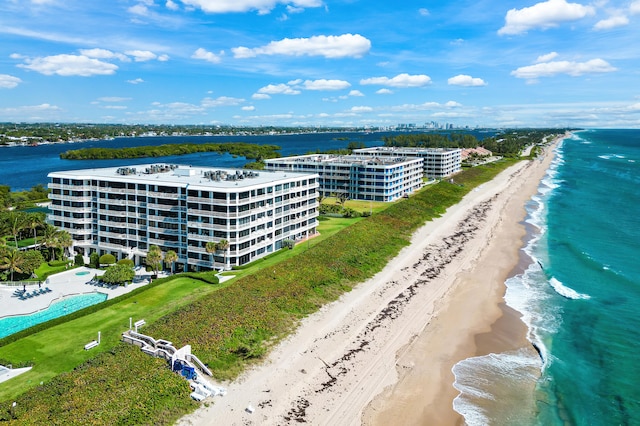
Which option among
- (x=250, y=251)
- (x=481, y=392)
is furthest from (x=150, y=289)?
(x=481, y=392)

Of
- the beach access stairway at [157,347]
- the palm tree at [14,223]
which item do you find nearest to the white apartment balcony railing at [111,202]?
the palm tree at [14,223]

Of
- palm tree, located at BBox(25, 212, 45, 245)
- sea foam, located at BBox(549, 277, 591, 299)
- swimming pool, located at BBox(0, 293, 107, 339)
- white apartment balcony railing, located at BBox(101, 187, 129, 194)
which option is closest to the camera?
swimming pool, located at BBox(0, 293, 107, 339)

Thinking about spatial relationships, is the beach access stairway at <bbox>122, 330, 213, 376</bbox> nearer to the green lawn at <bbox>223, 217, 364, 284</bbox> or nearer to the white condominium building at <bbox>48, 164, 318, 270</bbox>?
the green lawn at <bbox>223, 217, 364, 284</bbox>

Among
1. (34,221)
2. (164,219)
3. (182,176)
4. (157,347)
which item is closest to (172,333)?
(157,347)

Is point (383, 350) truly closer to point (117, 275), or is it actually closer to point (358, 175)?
point (117, 275)

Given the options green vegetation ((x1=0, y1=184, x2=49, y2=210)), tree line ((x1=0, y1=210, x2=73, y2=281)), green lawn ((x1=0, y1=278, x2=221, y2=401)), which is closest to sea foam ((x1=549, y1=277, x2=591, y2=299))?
green lawn ((x1=0, y1=278, x2=221, y2=401))

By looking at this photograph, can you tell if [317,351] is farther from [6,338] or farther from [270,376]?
[6,338]
